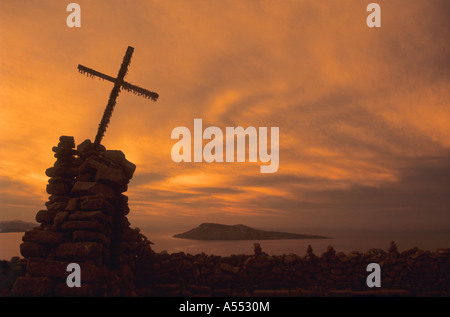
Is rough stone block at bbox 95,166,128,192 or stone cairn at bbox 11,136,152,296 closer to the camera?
stone cairn at bbox 11,136,152,296

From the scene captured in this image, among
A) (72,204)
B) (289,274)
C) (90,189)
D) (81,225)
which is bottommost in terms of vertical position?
(289,274)

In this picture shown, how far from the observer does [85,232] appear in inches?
411

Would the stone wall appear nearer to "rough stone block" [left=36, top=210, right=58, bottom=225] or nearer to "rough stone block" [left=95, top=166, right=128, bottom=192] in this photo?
"rough stone block" [left=95, top=166, right=128, bottom=192]

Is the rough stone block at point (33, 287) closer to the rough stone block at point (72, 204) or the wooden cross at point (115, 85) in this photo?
the rough stone block at point (72, 204)

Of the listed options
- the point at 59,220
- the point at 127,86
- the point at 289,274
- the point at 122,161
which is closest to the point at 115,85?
the point at 127,86

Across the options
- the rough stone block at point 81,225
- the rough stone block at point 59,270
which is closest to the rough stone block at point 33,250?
the rough stone block at point 59,270

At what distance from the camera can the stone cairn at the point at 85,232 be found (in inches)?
385

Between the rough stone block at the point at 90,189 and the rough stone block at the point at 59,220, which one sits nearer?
the rough stone block at the point at 59,220

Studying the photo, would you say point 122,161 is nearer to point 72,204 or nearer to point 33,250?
point 72,204

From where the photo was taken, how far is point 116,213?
1269 centimetres

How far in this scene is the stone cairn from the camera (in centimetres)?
978

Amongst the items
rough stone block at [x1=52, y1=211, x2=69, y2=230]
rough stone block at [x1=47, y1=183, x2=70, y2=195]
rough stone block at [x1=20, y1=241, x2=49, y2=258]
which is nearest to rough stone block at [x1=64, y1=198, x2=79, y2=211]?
rough stone block at [x1=52, y1=211, x2=69, y2=230]
